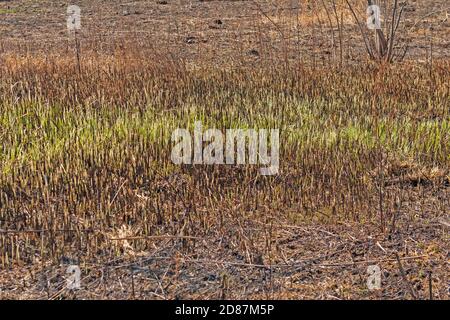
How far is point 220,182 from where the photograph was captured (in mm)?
4809

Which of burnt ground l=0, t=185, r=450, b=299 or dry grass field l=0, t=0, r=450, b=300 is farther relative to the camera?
dry grass field l=0, t=0, r=450, b=300

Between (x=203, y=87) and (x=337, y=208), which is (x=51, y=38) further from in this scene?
(x=337, y=208)

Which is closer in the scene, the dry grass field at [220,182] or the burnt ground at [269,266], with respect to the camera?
the burnt ground at [269,266]

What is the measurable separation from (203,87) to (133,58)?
125cm

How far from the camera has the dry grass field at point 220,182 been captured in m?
3.63

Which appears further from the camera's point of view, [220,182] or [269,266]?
[220,182]

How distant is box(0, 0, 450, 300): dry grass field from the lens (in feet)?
11.9
